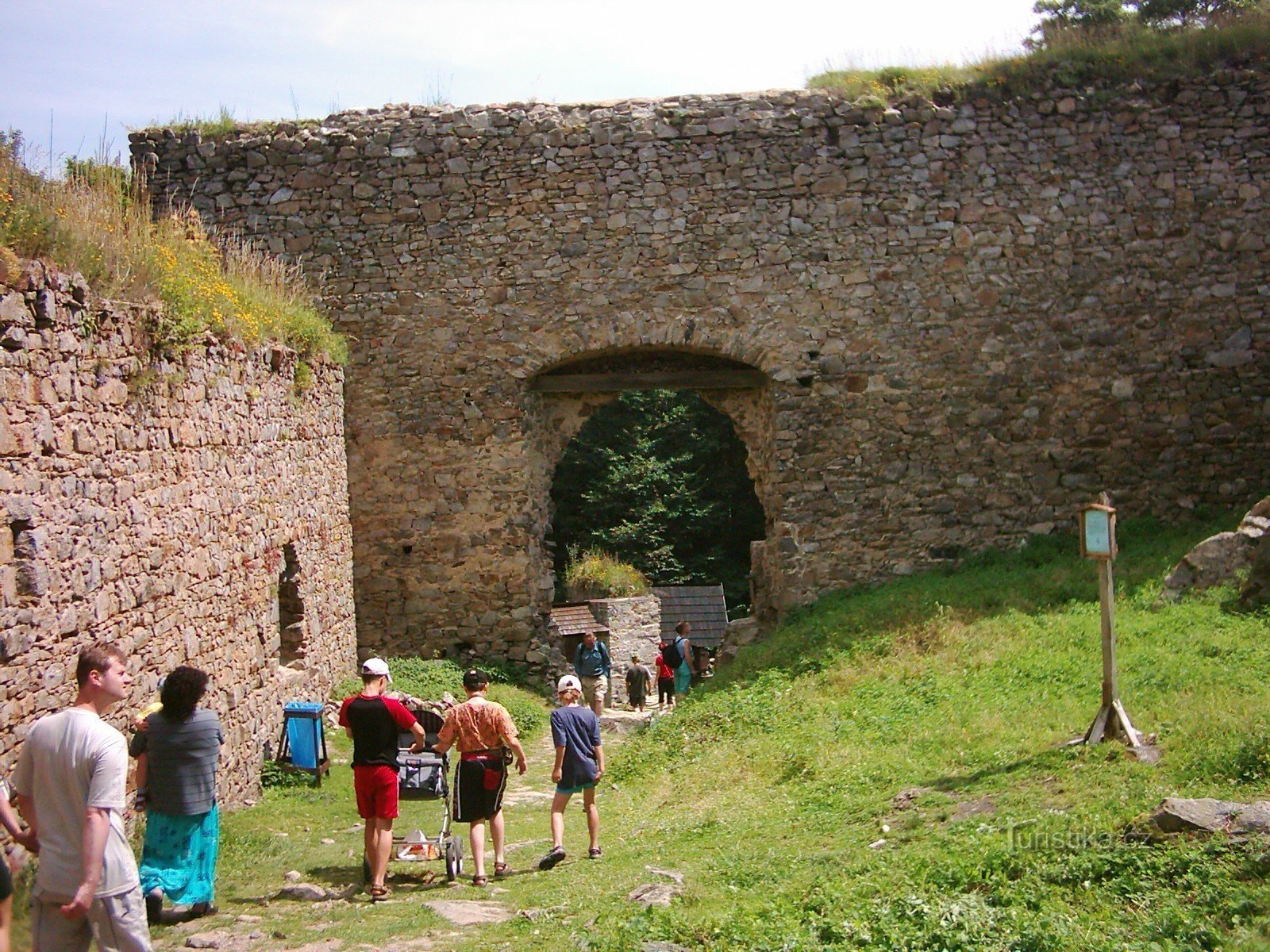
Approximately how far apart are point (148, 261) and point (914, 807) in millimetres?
5413

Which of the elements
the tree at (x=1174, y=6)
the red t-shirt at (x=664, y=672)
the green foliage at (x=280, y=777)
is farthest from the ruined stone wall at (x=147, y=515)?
the tree at (x=1174, y=6)

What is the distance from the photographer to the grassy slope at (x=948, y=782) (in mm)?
4828

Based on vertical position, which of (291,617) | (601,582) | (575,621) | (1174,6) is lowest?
(575,621)

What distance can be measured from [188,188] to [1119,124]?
31.4 feet

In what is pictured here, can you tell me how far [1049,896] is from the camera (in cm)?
490

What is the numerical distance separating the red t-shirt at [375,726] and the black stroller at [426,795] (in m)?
0.21

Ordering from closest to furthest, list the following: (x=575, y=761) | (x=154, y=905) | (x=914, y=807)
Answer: (x=154, y=905), (x=914, y=807), (x=575, y=761)

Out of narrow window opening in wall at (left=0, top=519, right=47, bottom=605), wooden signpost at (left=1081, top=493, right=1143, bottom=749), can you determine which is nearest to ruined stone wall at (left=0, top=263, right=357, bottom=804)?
narrow window opening in wall at (left=0, top=519, right=47, bottom=605)

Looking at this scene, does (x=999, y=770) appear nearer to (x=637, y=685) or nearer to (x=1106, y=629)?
(x=1106, y=629)

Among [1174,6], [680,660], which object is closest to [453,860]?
[680,660]

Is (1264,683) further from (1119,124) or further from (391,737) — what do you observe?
(1119,124)

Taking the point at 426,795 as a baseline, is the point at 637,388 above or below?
above

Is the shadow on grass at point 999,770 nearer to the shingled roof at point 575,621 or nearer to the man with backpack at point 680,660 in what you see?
the man with backpack at point 680,660

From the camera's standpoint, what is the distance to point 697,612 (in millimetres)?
23609
